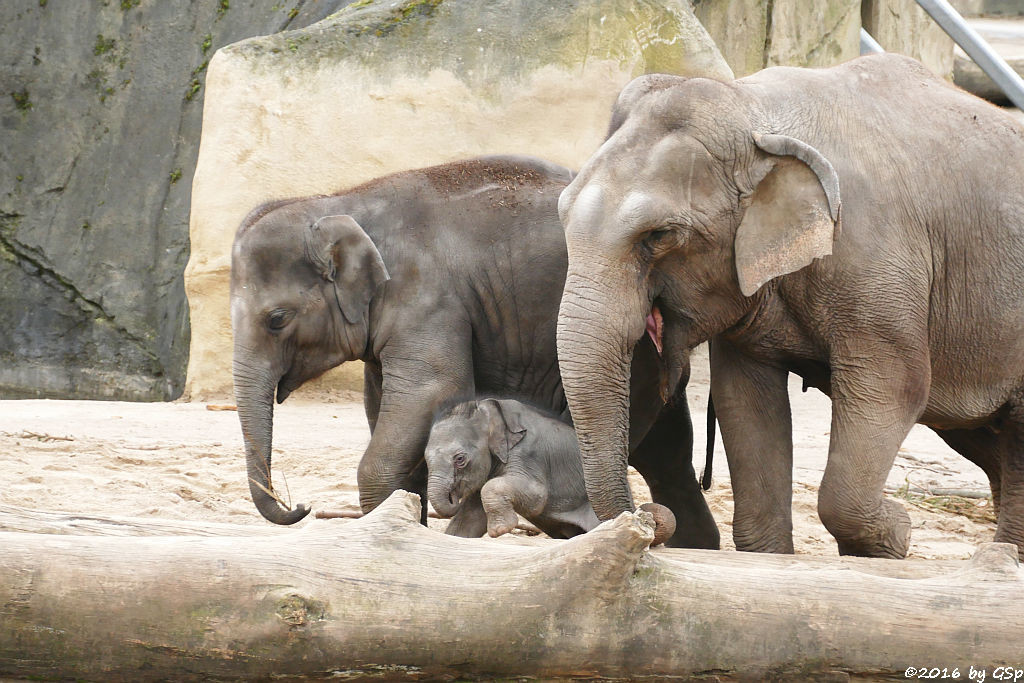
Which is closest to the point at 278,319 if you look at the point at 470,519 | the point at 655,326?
the point at 470,519

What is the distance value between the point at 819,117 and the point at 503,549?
1649mm

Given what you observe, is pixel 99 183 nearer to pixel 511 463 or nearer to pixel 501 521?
pixel 511 463

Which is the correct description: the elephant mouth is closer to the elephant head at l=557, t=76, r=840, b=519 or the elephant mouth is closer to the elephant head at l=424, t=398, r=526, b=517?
the elephant head at l=557, t=76, r=840, b=519

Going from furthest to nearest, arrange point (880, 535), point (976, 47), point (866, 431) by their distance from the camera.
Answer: point (976, 47)
point (880, 535)
point (866, 431)

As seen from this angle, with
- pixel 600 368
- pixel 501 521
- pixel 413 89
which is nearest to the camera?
pixel 600 368

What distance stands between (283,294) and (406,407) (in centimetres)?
55

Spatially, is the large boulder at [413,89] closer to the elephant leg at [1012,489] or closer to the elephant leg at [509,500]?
the elephant leg at [1012,489]

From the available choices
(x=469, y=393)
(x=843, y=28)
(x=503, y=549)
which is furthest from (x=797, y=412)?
(x=503, y=549)

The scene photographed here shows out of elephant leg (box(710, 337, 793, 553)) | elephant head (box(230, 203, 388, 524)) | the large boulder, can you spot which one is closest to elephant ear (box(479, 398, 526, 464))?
elephant head (box(230, 203, 388, 524))

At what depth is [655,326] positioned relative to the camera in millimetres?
3947

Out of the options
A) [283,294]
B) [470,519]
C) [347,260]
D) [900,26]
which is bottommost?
[470,519]

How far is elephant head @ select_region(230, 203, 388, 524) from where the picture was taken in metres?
4.56

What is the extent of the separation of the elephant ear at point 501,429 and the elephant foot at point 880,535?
102 cm

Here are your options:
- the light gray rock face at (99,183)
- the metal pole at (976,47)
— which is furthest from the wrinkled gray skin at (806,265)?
the light gray rock face at (99,183)
